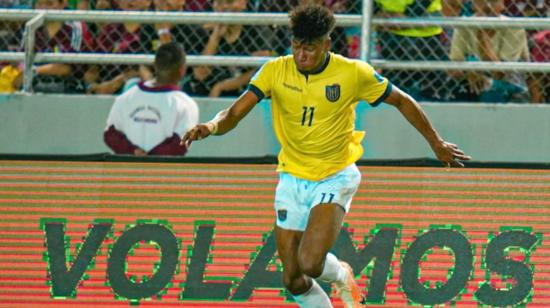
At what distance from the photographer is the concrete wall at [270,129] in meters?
9.59

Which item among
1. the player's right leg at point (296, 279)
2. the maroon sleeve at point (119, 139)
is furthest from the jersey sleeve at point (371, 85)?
Result: the maroon sleeve at point (119, 139)

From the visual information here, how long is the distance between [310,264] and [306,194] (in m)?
0.58

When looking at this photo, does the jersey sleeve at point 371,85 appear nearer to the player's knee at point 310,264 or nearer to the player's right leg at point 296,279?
the player's right leg at point 296,279

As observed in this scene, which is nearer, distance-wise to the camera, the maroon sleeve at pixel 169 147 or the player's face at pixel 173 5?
the maroon sleeve at pixel 169 147

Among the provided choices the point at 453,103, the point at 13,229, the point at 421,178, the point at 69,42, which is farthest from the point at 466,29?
the point at 13,229

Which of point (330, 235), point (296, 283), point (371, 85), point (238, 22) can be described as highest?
point (238, 22)

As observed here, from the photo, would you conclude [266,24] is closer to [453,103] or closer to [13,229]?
[453,103]

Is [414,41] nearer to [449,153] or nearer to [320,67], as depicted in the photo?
[320,67]

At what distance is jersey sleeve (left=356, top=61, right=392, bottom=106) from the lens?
685cm

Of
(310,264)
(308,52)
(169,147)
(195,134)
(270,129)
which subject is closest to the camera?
(195,134)

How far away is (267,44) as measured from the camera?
394 inches

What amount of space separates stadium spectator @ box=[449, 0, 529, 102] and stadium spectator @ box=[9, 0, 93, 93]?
353cm

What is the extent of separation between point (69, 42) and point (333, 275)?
15.5 feet

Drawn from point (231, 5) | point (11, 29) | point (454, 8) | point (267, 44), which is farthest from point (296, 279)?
point (11, 29)
